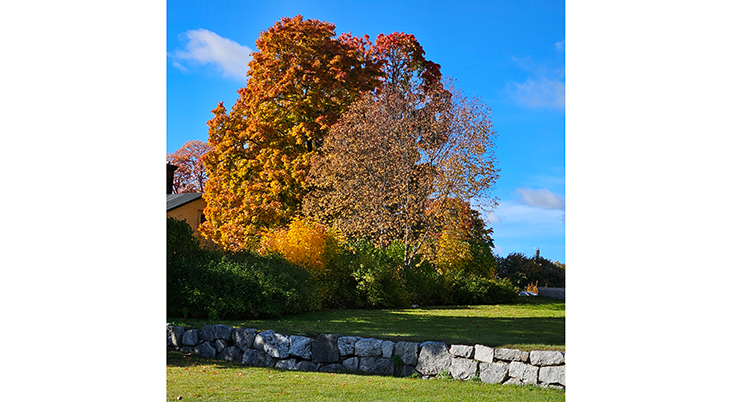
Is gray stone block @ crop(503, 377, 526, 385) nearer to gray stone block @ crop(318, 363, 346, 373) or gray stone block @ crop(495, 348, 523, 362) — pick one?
gray stone block @ crop(495, 348, 523, 362)

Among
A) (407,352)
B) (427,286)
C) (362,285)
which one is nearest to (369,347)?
(407,352)

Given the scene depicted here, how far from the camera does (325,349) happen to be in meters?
5.33

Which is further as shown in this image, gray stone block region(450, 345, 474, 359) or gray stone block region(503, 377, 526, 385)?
gray stone block region(450, 345, 474, 359)

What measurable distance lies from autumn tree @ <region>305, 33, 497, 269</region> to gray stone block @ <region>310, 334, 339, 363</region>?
5.08m

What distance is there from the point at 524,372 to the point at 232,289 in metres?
4.41

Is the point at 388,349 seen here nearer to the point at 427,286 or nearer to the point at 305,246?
the point at 305,246

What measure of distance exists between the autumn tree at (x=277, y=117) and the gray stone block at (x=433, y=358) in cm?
756

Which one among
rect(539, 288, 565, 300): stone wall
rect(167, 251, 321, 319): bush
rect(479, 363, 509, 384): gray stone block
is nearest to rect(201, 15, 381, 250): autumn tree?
rect(167, 251, 321, 319): bush

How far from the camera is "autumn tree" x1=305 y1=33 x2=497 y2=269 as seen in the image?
1011 cm

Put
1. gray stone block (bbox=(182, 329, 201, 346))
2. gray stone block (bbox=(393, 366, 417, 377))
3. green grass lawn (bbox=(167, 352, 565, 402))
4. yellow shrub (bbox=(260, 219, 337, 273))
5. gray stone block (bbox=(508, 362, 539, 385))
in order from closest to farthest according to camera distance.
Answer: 1. green grass lawn (bbox=(167, 352, 565, 402))
2. gray stone block (bbox=(508, 362, 539, 385))
3. gray stone block (bbox=(393, 366, 417, 377))
4. gray stone block (bbox=(182, 329, 201, 346))
5. yellow shrub (bbox=(260, 219, 337, 273))

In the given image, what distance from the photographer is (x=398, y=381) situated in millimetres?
4641
